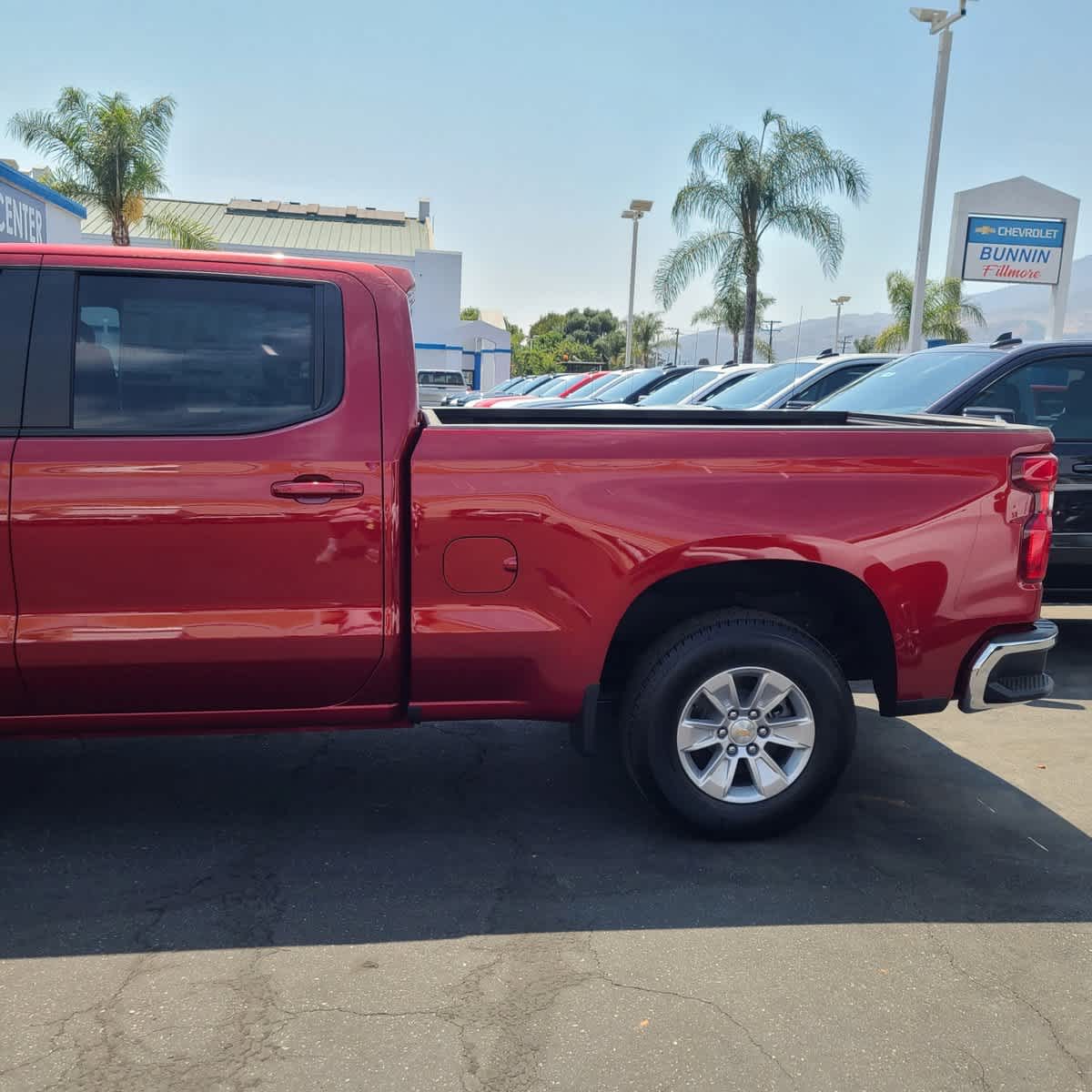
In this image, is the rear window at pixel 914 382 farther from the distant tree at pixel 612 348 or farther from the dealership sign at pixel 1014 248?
the distant tree at pixel 612 348

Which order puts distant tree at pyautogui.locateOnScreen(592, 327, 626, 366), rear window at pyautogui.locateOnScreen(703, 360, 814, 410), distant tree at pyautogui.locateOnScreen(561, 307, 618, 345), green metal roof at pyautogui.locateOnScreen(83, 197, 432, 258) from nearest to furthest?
rear window at pyautogui.locateOnScreen(703, 360, 814, 410)
green metal roof at pyautogui.locateOnScreen(83, 197, 432, 258)
distant tree at pyautogui.locateOnScreen(592, 327, 626, 366)
distant tree at pyautogui.locateOnScreen(561, 307, 618, 345)

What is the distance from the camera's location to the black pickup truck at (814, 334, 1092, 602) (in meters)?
6.62

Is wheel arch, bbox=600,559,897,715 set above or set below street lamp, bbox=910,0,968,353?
below

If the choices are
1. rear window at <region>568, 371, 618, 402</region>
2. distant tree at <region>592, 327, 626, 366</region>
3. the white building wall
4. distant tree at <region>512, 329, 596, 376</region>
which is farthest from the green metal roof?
rear window at <region>568, 371, 618, 402</region>

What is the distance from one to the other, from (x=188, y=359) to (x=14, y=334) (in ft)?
1.84

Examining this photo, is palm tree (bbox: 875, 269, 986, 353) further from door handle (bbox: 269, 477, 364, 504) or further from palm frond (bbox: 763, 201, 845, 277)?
door handle (bbox: 269, 477, 364, 504)

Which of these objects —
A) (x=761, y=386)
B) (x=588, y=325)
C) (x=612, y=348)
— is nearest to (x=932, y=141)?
(x=761, y=386)

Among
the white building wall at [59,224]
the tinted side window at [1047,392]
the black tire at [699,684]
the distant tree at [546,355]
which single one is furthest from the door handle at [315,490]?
the distant tree at [546,355]

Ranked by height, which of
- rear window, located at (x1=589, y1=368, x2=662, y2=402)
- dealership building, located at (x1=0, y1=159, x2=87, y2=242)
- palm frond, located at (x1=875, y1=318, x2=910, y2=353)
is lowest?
rear window, located at (x1=589, y1=368, x2=662, y2=402)

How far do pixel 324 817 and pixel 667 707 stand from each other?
1419 mm

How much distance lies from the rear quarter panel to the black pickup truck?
9.14 ft

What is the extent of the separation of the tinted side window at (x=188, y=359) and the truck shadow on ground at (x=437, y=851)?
1531 mm

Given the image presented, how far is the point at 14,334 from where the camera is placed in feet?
12.1

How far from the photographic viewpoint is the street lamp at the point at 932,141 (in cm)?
1731
